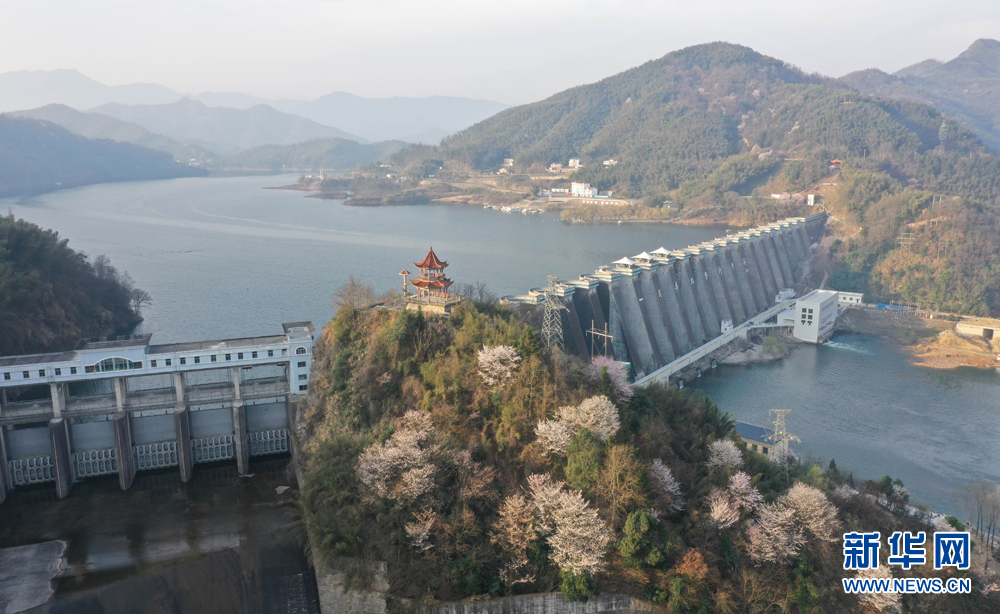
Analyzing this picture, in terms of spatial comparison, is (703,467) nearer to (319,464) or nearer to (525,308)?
(319,464)

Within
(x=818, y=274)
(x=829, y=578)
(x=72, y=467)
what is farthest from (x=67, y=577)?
(x=818, y=274)

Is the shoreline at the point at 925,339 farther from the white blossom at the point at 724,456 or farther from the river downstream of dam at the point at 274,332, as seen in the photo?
the white blossom at the point at 724,456

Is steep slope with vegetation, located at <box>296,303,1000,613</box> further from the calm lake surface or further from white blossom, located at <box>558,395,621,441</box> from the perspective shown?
the calm lake surface

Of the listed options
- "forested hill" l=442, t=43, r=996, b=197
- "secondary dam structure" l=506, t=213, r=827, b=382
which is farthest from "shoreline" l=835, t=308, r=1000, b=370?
"forested hill" l=442, t=43, r=996, b=197

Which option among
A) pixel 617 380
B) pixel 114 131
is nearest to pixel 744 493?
pixel 617 380

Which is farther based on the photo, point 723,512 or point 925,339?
point 925,339

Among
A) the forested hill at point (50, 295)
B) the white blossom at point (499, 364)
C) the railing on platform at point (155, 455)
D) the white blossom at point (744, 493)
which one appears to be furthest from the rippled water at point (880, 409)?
the forested hill at point (50, 295)

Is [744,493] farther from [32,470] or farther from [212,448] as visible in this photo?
[32,470]
